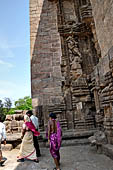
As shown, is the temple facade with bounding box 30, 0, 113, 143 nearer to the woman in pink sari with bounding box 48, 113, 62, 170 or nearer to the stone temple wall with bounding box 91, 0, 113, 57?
the stone temple wall with bounding box 91, 0, 113, 57

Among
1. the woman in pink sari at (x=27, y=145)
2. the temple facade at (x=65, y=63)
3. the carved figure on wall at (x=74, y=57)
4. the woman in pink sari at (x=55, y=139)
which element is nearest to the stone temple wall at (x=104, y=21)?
the temple facade at (x=65, y=63)

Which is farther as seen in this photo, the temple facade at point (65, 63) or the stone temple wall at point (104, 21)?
the temple facade at point (65, 63)

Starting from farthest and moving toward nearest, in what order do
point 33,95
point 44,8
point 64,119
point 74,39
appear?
point 44,8, point 74,39, point 33,95, point 64,119

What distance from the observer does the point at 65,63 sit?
6.77m

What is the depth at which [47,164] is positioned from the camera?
3.52 m

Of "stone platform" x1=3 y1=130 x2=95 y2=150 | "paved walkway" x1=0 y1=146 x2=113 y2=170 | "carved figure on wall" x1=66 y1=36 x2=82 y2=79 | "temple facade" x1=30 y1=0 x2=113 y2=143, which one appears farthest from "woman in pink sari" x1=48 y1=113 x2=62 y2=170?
"carved figure on wall" x1=66 y1=36 x2=82 y2=79

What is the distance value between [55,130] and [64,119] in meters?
2.87

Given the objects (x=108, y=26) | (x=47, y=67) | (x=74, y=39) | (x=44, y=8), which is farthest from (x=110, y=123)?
(x=44, y=8)

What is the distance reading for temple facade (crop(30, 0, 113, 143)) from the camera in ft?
19.7

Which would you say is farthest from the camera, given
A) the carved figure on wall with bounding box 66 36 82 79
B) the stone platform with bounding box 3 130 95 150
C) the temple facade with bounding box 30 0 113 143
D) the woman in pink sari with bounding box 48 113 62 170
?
the carved figure on wall with bounding box 66 36 82 79

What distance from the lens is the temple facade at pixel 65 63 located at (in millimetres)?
6012

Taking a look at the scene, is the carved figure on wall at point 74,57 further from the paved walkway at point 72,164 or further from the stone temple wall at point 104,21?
the paved walkway at point 72,164

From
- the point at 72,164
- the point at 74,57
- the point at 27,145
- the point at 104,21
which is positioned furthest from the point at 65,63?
the point at 72,164

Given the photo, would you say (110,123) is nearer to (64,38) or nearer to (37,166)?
(37,166)
